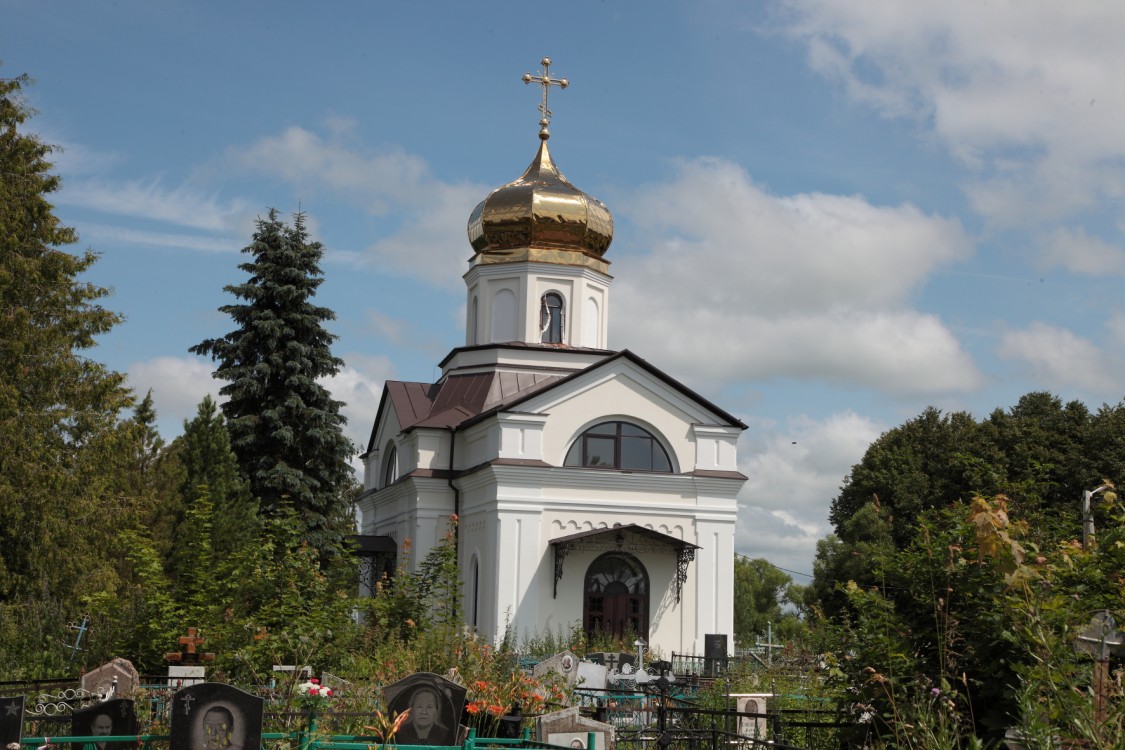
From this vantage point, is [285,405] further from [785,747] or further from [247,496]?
[785,747]

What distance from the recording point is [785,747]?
678cm

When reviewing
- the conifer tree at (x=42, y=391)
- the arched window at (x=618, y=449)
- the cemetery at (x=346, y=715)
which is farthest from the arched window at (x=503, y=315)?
the cemetery at (x=346, y=715)

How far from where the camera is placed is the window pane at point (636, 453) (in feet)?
86.7

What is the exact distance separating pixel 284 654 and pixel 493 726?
4469 mm

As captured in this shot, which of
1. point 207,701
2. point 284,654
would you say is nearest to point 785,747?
point 207,701

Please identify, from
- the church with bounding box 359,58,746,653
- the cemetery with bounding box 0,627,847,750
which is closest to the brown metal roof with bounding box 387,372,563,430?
the church with bounding box 359,58,746,653

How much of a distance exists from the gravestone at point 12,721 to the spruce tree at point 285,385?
75.6ft

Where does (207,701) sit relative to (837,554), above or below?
below

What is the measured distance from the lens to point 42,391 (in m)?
21.1

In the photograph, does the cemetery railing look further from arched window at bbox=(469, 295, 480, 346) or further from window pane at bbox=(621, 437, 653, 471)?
arched window at bbox=(469, 295, 480, 346)

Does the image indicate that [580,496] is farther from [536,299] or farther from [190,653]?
[190,653]

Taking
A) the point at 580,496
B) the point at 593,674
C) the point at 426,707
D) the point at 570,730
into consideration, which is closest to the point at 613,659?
the point at 593,674

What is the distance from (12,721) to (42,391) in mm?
14190

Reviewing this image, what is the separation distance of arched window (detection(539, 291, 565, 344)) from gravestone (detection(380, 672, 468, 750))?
2114cm
